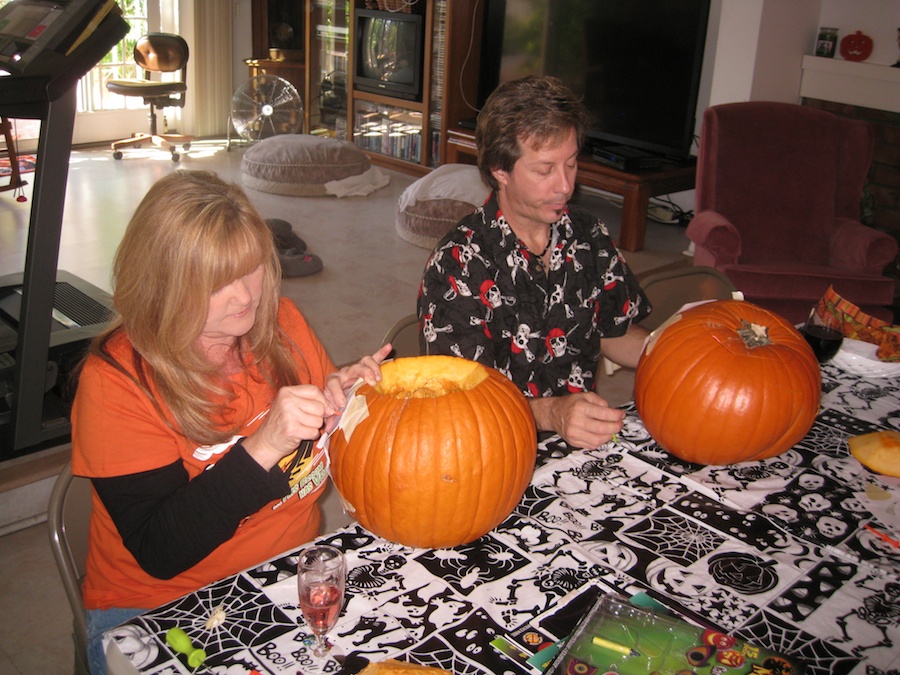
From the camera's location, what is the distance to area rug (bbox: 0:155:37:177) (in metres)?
5.56

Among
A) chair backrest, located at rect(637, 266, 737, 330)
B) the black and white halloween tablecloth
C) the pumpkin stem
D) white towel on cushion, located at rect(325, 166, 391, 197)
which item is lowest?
white towel on cushion, located at rect(325, 166, 391, 197)

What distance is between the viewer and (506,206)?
5.63 ft

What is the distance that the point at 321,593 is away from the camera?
0.91 meters

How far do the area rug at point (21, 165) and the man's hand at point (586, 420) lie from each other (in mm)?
5372

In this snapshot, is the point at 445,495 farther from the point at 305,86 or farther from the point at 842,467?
the point at 305,86

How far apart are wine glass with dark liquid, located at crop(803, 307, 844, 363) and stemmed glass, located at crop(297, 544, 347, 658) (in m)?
1.10

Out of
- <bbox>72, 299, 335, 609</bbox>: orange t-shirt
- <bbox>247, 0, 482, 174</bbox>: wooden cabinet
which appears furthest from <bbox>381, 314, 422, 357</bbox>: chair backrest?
<bbox>247, 0, 482, 174</bbox>: wooden cabinet

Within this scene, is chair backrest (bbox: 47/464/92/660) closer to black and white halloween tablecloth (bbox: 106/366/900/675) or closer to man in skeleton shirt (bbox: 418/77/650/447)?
black and white halloween tablecloth (bbox: 106/366/900/675)

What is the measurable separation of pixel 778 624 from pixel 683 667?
0.57 ft

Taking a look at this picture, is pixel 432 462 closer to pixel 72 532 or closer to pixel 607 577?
pixel 607 577

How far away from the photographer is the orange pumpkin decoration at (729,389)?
4.24 feet

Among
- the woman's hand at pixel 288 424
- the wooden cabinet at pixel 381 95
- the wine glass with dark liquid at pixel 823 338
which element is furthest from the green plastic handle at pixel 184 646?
the wooden cabinet at pixel 381 95

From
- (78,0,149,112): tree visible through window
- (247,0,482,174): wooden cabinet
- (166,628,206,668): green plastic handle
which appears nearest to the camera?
(166,628,206,668): green plastic handle

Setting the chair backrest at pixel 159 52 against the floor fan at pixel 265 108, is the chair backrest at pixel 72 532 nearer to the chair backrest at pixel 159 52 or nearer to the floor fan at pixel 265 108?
the chair backrest at pixel 159 52
